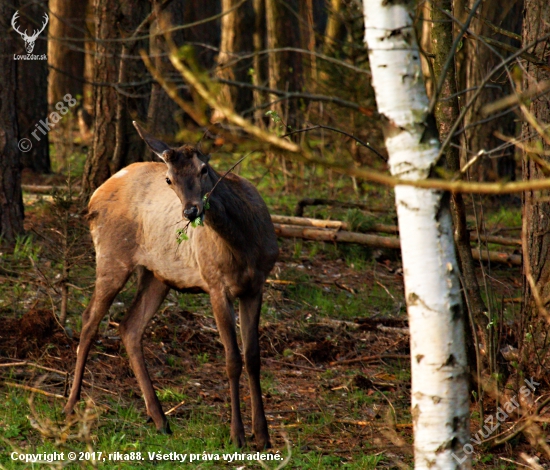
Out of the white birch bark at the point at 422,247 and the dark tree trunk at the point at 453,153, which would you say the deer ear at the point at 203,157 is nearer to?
the dark tree trunk at the point at 453,153

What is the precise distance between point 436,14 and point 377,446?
2.95m

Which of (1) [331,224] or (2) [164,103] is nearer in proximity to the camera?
(1) [331,224]

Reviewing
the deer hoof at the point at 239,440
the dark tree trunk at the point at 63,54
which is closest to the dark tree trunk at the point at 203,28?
the dark tree trunk at the point at 63,54

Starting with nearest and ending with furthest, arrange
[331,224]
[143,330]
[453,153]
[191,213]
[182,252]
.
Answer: [191,213]
[453,153]
[182,252]
[143,330]
[331,224]

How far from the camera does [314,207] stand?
11594 mm

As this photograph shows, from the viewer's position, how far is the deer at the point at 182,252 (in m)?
5.53

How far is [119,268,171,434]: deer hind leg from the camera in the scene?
5.80 meters

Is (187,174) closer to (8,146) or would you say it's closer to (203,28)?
(8,146)

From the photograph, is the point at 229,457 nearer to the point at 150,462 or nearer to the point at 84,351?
the point at 150,462

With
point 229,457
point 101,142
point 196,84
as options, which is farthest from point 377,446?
point 101,142

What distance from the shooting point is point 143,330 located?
6398mm

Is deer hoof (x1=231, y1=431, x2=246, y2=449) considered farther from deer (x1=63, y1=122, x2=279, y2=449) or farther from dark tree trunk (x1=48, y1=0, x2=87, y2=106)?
dark tree trunk (x1=48, y1=0, x2=87, y2=106)

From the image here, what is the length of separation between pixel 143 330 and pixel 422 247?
12.6 feet

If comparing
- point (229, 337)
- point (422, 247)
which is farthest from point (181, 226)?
point (422, 247)
